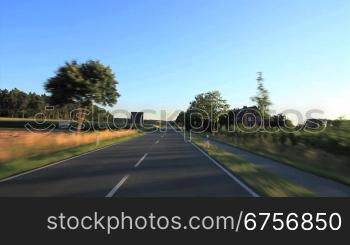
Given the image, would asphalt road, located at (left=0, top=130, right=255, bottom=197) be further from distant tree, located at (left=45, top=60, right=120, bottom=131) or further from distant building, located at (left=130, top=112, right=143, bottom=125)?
distant building, located at (left=130, top=112, right=143, bottom=125)

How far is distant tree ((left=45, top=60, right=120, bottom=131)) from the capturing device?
45406mm

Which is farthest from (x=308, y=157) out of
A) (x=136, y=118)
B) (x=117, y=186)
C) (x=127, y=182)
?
(x=136, y=118)

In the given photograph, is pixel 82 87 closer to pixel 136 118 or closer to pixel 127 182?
pixel 127 182

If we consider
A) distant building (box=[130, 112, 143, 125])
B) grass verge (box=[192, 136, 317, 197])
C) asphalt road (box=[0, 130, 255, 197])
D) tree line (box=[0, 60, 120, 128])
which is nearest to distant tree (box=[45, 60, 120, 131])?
tree line (box=[0, 60, 120, 128])

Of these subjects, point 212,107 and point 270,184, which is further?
point 212,107

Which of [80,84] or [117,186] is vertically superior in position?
[80,84]

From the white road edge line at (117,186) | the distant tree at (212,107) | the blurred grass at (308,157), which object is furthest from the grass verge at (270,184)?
the distant tree at (212,107)

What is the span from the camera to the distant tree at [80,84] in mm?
45406

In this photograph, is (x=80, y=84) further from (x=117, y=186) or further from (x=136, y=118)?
(x=136, y=118)

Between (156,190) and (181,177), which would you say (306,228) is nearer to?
(156,190)

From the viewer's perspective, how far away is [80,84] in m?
45.4

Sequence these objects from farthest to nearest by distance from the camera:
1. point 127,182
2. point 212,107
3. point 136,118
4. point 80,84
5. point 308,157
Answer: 1. point 136,118
2. point 212,107
3. point 80,84
4. point 308,157
5. point 127,182

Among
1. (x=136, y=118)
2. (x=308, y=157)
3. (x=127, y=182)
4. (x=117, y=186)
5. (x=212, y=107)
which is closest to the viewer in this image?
(x=117, y=186)

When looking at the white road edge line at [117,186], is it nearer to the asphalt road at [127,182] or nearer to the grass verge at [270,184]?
the asphalt road at [127,182]
